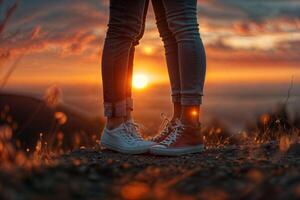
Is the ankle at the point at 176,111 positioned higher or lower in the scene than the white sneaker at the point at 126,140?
higher

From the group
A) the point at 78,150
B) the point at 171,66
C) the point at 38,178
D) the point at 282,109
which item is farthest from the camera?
the point at 282,109

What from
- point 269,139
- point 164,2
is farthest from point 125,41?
point 269,139

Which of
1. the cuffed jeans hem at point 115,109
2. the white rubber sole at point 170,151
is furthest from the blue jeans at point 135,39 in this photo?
the white rubber sole at point 170,151

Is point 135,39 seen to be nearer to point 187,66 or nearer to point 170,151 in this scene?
point 187,66

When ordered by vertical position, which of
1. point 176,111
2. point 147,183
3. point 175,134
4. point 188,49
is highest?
point 188,49

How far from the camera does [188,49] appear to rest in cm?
382

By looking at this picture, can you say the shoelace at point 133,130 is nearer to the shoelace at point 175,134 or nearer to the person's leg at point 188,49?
the shoelace at point 175,134

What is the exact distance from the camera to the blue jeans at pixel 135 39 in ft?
12.4

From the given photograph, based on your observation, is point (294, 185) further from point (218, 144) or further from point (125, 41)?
point (218, 144)

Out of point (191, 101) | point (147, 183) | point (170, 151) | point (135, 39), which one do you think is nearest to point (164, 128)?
point (170, 151)

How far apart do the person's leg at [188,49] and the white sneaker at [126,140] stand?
0.41 m

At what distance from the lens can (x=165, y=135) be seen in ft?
14.1

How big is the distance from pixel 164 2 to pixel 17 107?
15.7 ft

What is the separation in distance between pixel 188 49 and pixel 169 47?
28cm
